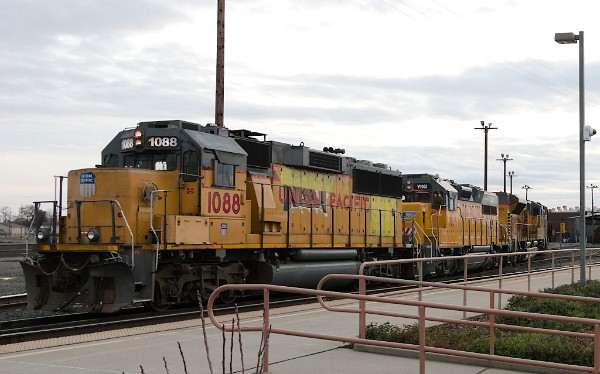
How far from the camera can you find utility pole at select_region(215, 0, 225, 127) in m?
20.6

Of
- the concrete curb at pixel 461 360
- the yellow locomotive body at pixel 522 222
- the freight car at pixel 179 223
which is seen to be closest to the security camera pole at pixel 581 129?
the freight car at pixel 179 223

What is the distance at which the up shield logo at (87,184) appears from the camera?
46.6 ft

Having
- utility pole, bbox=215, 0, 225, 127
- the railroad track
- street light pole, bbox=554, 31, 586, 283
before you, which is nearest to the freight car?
the railroad track

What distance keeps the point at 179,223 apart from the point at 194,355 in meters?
5.50

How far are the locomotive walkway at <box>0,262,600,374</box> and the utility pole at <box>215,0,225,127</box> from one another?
10.0m

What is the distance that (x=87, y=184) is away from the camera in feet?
47.0

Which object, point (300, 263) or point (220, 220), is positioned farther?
point (300, 263)

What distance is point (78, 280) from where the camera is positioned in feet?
44.5

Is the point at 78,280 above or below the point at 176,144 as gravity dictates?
below

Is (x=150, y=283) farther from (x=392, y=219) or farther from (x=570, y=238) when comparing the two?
(x=570, y=238)

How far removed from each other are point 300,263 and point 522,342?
892cm

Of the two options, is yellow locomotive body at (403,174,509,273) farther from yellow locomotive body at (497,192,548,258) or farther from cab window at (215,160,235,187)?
cab window at (215,160,235,187)

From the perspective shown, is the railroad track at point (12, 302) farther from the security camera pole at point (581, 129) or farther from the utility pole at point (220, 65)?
the security camera pole at point (581, 129)

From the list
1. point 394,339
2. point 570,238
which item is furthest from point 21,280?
point 570,238
